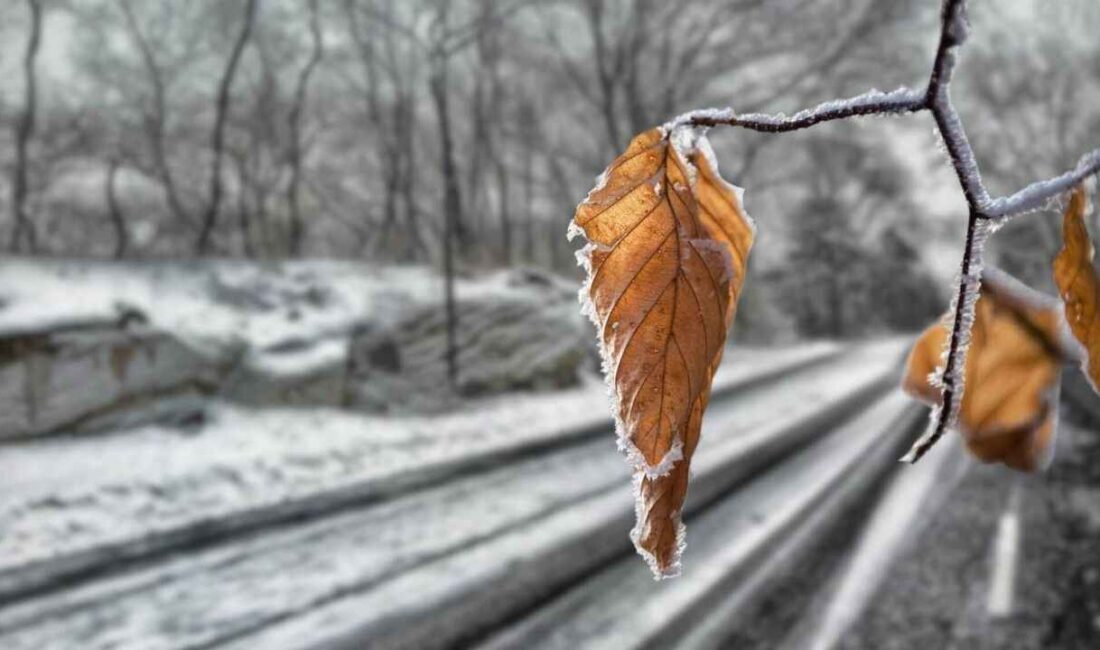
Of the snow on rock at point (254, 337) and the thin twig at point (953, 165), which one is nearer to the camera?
the thin twig at point (953, 165)

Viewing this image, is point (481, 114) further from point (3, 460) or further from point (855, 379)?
point (3, 460)

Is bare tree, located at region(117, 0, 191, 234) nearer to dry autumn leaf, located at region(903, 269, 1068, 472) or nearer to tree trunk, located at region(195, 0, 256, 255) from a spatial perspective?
tree trunk, located at region(195, 0, 256, 255)

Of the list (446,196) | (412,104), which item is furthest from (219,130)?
(412,104)

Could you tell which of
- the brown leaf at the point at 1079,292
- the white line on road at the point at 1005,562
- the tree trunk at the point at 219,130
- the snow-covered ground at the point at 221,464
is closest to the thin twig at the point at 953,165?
the brown leaf at the point at 1079,292

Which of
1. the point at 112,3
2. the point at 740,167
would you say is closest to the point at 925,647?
the point at 112,3

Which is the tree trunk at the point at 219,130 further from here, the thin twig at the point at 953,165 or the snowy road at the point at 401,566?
the thin twig at the point at 953,165

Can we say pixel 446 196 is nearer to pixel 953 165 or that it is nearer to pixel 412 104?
pixel 412 104

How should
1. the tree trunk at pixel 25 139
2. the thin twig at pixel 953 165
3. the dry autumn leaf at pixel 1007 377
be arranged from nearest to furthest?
1. the thin twig at pixel 953 165
2. the dry autumn leaf at pixel 1007 377
3. the tree trunk at pixel 25 139
